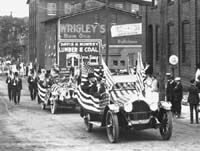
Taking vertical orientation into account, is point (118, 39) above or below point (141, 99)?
above

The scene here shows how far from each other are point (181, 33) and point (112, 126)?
19177 mm

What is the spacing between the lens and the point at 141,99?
13.3 m

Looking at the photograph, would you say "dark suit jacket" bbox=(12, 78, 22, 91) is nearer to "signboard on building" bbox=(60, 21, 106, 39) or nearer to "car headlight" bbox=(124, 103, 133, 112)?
"car headlight" bbox=(124, 103, 133, 112)

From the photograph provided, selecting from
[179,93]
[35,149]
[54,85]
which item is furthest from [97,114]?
[54,85]

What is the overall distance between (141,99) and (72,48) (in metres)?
27.9

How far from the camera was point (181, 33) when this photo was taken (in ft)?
103

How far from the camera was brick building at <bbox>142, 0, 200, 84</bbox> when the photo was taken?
2898 centimetres

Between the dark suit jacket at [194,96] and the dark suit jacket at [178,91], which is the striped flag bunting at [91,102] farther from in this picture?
the dark suit jacket at [178,91]

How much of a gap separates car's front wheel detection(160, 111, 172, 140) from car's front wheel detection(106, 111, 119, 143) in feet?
4.70

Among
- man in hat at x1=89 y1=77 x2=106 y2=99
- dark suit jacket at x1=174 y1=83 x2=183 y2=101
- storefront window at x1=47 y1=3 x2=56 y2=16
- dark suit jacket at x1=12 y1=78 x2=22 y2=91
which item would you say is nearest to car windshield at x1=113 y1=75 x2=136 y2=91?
man in hat at x1=89 y1=77 x2=106 y2=99

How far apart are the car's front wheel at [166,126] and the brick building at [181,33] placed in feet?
42.8

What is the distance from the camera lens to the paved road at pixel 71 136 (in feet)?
40.4

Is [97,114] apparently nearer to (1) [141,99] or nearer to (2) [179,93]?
(1) [141,99]

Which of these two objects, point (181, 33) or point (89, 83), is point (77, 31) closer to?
→ point (181, 33)
